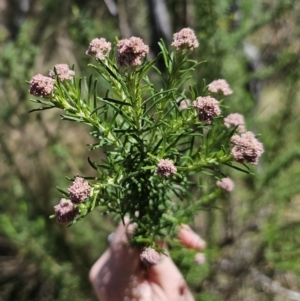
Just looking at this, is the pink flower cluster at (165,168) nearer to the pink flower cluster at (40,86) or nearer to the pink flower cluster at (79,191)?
the pink flower cluster at (79,191)

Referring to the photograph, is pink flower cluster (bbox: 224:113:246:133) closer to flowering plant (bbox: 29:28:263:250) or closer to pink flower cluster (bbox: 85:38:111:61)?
flowering plant (bbox: 29:28:263:250)

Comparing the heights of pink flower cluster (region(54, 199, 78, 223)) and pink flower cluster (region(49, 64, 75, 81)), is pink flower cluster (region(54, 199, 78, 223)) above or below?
below

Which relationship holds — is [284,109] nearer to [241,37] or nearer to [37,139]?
[241,37]

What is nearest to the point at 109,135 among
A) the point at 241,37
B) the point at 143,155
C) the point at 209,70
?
the point at 143,155

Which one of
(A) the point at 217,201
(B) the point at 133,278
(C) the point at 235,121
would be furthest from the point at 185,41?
(A) the point at 217,201

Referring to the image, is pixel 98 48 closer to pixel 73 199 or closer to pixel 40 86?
pixel 40 86

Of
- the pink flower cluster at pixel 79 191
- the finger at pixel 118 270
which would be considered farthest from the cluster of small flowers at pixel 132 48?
the finger at pixel 118 270

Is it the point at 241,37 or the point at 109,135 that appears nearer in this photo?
the point at 109,135

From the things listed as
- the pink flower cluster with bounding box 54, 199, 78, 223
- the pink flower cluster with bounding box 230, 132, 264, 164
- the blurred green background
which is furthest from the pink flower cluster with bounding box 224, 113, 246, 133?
the blurred green background
